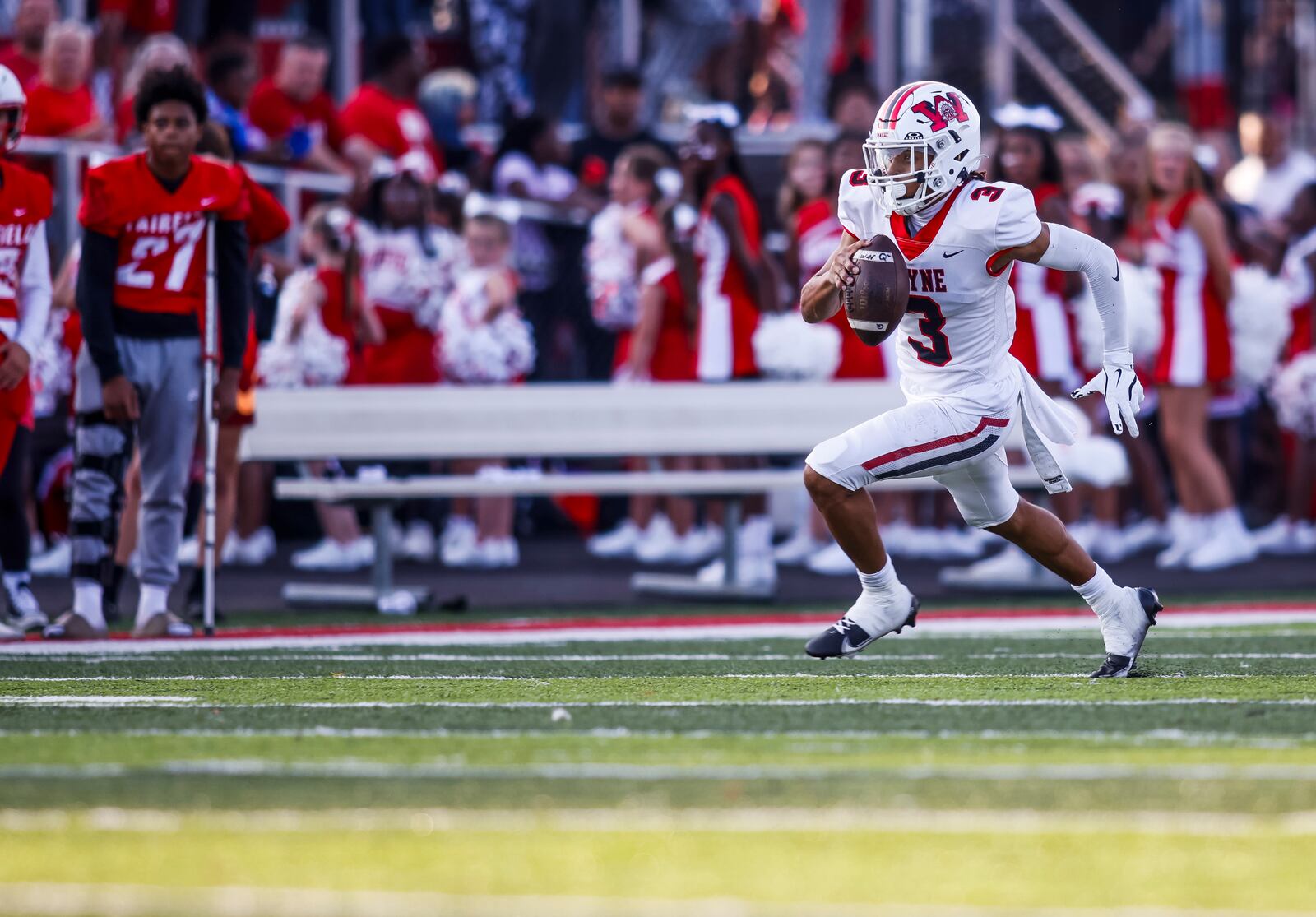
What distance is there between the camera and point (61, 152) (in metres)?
11.5

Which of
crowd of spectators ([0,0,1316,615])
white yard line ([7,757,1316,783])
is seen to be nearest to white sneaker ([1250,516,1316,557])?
crowd of spectators ([0,0,1316,615])

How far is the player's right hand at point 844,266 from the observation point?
6.30 metres

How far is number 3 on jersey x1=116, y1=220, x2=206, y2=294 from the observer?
834 cm

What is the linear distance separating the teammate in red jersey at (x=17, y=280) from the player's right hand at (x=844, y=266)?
3.43m

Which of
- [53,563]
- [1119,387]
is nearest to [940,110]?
[1119,387]

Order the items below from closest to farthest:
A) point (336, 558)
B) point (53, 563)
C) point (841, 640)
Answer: point (841, 640)
point (53, 563)
point (336, 558)

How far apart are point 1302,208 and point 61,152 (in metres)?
7.24

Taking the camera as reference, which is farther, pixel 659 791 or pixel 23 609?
pixel 23 609

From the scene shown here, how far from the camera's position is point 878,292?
6.21 m

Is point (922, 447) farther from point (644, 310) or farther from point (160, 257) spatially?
point (644, 310)

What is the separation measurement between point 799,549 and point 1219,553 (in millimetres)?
2396

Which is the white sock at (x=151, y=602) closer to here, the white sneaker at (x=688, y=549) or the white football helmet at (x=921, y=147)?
the white football helmet at (x=921, y=147)

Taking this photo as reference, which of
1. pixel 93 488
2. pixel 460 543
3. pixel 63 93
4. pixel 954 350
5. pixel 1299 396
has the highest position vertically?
pixel 63 93

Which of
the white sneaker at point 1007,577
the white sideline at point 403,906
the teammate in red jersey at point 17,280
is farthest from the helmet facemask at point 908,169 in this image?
the white sneaker at point 1007,577
